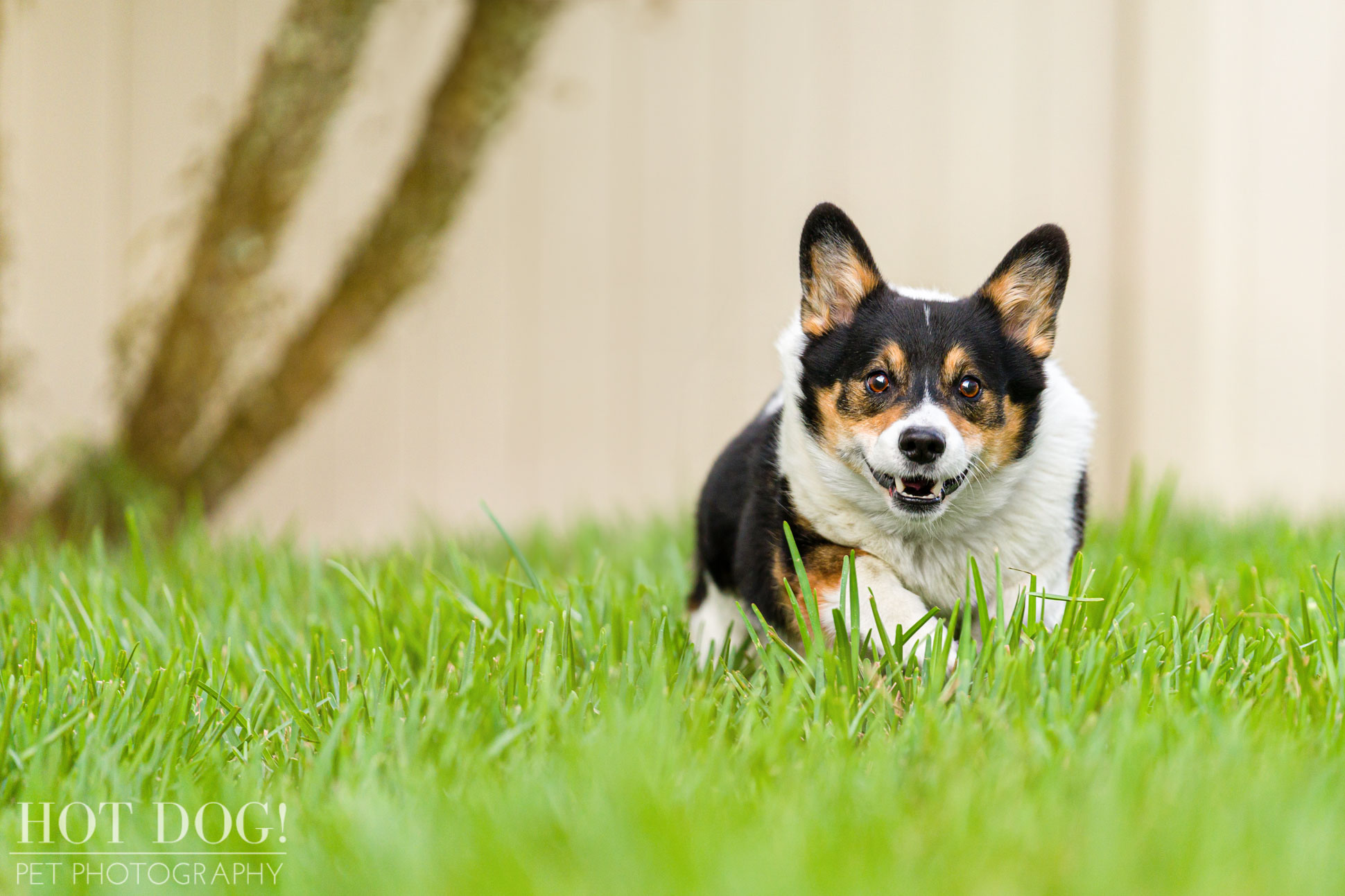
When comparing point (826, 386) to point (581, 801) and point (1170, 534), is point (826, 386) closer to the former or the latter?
point (581, 801)

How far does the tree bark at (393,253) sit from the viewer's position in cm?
409

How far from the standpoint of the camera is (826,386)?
2072mm

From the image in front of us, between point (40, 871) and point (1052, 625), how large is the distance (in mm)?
1494

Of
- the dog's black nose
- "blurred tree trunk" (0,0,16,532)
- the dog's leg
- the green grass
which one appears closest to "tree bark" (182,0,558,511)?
"blurred tree trunk" (0,0,16,532)

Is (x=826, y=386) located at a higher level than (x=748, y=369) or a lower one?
higher

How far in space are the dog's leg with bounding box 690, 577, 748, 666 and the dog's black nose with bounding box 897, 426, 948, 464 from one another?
0.56 m

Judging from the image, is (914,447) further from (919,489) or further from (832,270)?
(832,270)

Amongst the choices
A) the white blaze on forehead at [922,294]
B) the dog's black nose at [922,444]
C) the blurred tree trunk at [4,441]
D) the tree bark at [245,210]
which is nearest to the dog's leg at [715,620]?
the dog's black nose at [922,444]

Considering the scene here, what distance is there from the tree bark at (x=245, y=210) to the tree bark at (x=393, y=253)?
0.59ft

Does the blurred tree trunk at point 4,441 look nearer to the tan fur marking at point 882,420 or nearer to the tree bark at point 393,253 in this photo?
the tree bark at point 393,253

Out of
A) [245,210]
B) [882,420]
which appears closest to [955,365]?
[882,420]

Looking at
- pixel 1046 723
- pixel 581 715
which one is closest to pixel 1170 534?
pixel 1046 723

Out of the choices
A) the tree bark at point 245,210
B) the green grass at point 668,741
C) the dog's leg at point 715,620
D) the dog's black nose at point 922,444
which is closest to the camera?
the green grass at point 668,741

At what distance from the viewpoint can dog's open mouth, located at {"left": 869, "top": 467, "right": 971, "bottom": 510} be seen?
6.24ft
